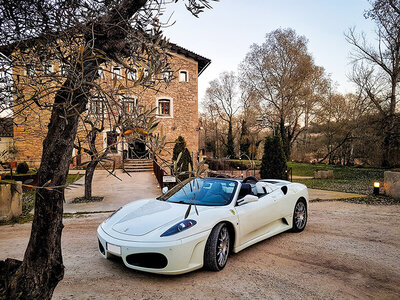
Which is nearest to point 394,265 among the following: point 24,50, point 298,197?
point 298,197

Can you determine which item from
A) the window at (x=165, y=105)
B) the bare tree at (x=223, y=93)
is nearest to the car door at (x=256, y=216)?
the window at (x=165, y=105)

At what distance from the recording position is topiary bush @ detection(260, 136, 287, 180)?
12266mm

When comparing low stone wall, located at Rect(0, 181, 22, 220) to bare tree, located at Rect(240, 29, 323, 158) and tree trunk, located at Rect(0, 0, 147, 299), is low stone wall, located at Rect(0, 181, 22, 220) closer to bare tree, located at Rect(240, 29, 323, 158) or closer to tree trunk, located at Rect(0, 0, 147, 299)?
tree trunk, located at Rect(0, 0, 147, 299)

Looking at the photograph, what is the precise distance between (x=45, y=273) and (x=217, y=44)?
3.26 m

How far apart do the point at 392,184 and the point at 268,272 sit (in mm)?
9053

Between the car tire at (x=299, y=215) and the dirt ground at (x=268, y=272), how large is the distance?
13 cm

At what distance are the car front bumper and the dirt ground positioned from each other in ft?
→ 0.63

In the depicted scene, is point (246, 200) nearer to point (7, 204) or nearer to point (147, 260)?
point (147, 260)

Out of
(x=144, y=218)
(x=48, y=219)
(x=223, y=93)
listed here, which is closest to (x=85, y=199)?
(x=144, y=218)

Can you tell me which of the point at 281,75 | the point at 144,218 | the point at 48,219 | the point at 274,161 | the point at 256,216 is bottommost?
the point at 256,216

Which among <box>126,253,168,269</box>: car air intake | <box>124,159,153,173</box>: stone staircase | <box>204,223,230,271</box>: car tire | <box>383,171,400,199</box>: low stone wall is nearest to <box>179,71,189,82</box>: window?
<box>124,159,153,173</box>: stone staircase

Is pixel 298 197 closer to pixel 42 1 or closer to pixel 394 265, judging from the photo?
pixel 394 265

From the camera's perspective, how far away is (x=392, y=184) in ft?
33.5

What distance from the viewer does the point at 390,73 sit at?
2003 cm
